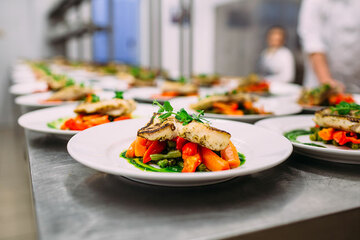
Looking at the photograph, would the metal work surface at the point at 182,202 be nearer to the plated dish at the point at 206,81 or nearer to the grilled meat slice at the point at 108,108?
the grilled meat slice at the point at 108,108

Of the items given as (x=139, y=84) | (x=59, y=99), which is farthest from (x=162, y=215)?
(x=139, y=84)

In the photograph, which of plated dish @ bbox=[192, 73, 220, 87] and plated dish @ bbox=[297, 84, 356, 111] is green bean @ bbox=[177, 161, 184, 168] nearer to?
plated dish @ bbox=[297, 84, 356, 111]

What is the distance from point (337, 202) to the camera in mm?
789

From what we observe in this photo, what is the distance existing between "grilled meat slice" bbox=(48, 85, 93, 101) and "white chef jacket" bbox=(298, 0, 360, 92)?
86.3 inches

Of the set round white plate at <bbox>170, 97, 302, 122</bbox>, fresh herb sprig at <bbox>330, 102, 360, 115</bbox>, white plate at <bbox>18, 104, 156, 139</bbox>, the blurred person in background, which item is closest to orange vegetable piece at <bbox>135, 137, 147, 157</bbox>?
white plate at <bbox>18, 104, 156, 139</bbox>

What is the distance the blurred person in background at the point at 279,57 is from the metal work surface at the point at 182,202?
5.76m

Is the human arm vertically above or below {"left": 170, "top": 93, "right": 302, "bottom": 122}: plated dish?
Result: above

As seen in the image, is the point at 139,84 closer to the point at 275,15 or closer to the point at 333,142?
the point at 333,142

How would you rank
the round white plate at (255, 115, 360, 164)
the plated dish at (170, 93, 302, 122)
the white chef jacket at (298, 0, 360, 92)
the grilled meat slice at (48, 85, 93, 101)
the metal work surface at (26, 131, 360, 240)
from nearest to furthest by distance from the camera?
the metal work surface at (26, 131, 360, 240) < the round white plate at (255, 115, 360, 164) < the plated dish at (170, 93, 302, 122) < the grilled meat slice at (48, 85, 93, 101) < the white chef jacket at (298, 0, 360, 92)

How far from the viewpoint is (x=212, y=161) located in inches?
34.8

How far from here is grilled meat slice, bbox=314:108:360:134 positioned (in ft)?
3.56

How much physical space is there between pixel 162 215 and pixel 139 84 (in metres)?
2.47

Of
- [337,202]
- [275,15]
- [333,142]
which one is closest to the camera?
[337,202]

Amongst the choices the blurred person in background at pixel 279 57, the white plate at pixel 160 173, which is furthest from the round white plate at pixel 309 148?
the blurred person in background at pixel 279 57
